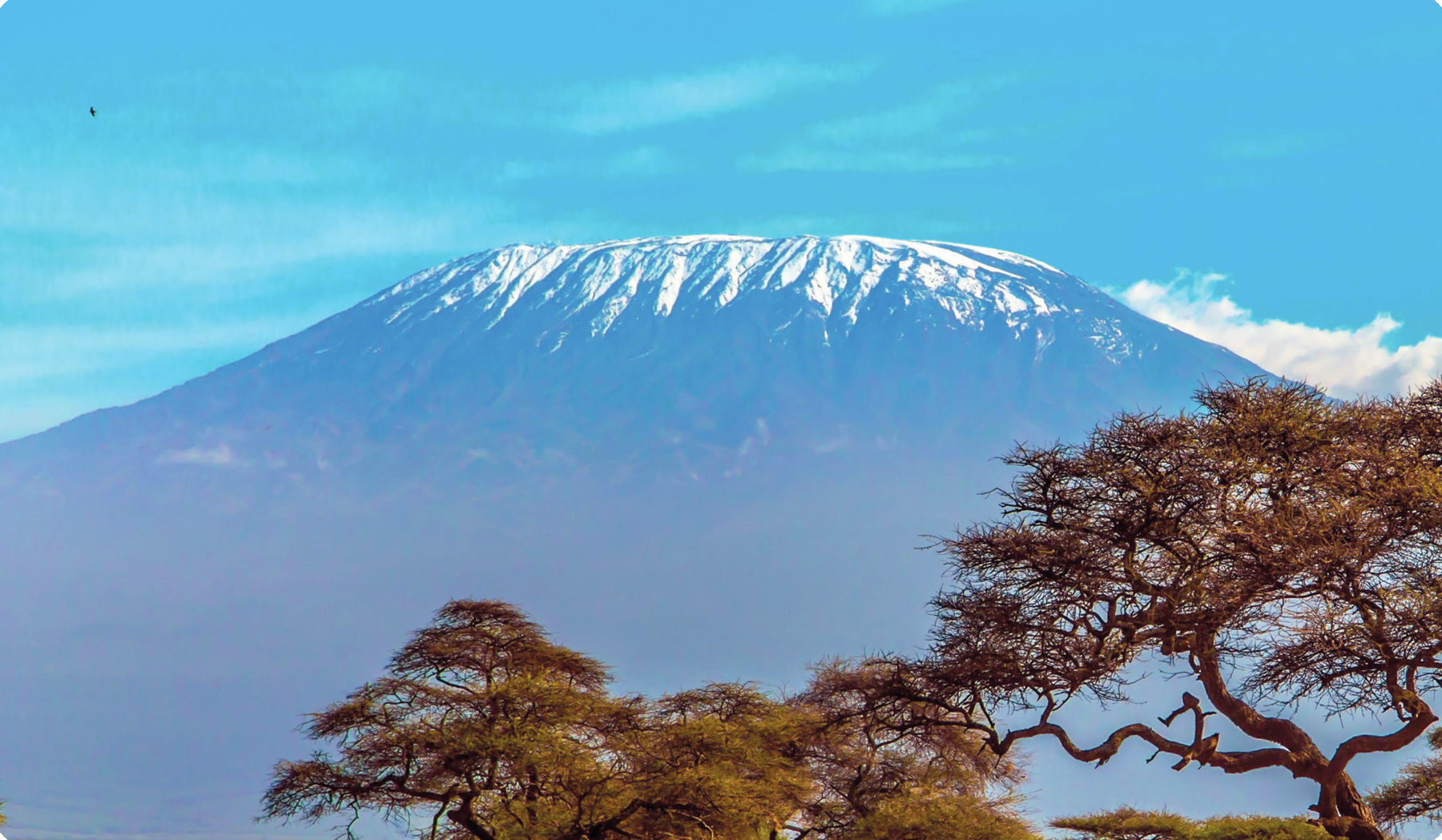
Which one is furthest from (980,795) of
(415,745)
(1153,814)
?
(415,745)

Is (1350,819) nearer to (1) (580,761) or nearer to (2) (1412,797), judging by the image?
(2) (1412,797)

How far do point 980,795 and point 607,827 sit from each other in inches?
492

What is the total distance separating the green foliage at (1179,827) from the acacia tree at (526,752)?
21.1 ft

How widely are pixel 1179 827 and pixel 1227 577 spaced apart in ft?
17.7

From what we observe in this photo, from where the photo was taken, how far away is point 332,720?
95.3 feet

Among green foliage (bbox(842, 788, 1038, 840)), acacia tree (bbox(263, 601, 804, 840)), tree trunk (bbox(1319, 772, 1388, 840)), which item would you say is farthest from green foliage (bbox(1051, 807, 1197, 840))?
acacia tree (bbox(263, 601, 804, 840))

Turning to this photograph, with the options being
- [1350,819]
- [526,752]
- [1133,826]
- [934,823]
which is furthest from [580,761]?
[1350,819]

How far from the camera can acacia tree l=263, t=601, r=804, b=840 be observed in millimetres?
26156

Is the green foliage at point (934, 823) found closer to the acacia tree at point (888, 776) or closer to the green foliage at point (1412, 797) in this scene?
the acacia tree at point (888, 776)

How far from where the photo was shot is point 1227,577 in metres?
23.9

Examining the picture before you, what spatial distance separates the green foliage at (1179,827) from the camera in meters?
23.8

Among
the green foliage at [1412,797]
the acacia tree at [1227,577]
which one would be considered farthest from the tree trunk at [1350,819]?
the green foliage at [1412,797]

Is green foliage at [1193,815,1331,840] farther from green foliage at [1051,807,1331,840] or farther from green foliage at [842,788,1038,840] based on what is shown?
green foliage at [842,788,1038,840]

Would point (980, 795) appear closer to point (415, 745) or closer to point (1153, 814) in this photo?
point (1153, 814)
